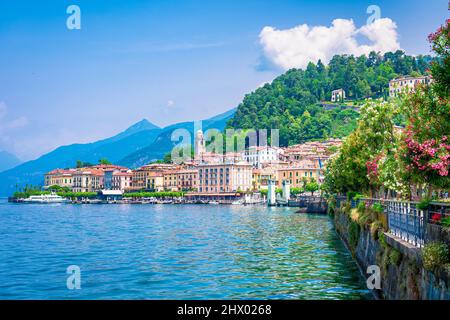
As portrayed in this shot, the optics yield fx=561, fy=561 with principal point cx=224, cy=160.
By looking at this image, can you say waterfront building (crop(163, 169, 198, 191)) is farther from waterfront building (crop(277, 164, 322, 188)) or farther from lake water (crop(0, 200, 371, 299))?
lake water (crop(0, 200, 371, 299))

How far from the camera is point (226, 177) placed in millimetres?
168750

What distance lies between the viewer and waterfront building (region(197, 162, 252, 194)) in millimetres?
167250

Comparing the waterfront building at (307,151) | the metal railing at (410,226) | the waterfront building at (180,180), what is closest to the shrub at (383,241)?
the metal railing at (410,226)

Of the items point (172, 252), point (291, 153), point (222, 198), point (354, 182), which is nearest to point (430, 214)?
point (172, 252)

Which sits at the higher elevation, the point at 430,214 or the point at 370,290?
the point at 430,214

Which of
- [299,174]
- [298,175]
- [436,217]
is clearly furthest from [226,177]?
[436,217]

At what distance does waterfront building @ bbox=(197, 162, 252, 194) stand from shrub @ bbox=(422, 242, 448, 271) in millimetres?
152489

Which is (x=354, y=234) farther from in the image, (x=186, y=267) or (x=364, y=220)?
(x=186, y=267)

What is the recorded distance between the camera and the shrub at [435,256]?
1144cm

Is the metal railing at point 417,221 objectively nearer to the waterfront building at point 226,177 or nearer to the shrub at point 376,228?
the shrub at point 376,228

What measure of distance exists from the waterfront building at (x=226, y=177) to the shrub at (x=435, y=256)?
152489 mm
